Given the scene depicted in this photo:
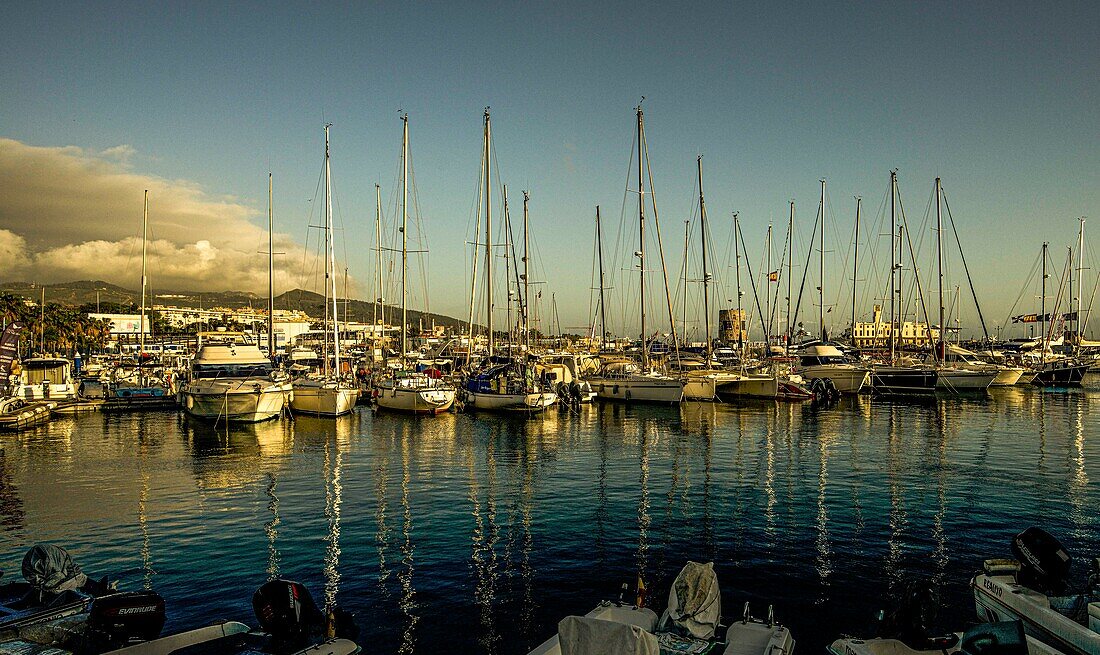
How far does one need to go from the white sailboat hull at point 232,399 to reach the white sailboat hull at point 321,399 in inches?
129

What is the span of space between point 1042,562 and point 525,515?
13.7m

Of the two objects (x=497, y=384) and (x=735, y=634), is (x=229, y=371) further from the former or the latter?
(x=735, y=634)

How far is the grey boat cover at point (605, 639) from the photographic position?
26.7 ft

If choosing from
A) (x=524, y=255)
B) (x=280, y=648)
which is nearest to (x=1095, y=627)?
(x=280, y=648)

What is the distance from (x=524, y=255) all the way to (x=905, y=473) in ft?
167

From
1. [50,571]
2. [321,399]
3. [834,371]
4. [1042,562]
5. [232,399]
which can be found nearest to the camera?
[1042,562]

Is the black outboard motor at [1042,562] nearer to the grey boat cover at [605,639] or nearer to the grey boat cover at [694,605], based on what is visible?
the grey boat cover at [694,605]

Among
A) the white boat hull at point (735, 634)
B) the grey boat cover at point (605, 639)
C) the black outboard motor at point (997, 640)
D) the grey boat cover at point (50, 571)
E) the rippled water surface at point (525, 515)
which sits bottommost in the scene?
the rippled water surface at point (525, 515)

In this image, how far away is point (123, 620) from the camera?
11.3m

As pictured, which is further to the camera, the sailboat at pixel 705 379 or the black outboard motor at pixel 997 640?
the sailboat at pixel 705 379

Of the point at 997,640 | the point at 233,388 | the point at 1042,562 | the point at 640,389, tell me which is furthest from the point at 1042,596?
the point at 640,389

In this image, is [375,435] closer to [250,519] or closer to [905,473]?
[250,519]

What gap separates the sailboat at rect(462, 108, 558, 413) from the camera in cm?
5244

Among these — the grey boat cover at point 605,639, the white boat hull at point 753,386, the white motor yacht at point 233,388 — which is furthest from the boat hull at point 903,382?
the grey boat cover at point 605,639
